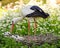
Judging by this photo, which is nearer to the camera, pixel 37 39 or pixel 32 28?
pixel 37 39

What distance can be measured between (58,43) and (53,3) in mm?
4646

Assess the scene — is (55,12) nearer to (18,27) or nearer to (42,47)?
(18,27)

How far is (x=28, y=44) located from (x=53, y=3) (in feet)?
15.5

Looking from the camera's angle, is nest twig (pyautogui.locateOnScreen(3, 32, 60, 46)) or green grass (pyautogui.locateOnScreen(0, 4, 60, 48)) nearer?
nest twig (pyautogui.locateOnScreen(3, 32, 60, 46))

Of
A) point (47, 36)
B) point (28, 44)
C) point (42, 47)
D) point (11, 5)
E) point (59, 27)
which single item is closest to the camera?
point (42, 47)

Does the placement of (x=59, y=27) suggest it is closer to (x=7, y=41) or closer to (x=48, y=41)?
(x=48, y=41)

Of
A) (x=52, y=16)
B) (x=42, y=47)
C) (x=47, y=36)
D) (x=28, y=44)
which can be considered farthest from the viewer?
(x=52, y=16)

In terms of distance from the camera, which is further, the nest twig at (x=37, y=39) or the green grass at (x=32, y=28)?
the green grass at (x=32, y=28)

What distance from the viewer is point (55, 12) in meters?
12.7

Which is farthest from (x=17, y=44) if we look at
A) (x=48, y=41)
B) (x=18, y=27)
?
(x=18, y=27)

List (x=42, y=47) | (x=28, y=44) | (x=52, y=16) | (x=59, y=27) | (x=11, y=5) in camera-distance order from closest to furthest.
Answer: (x=42, y=47), (x=28, y=44), (x=59, y=27), (x=52, y=16), (x=11, y=5)

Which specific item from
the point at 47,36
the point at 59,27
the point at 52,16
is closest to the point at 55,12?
the point at 52,16

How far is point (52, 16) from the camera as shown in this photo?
41.3ft

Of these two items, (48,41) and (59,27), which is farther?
(59,27)
